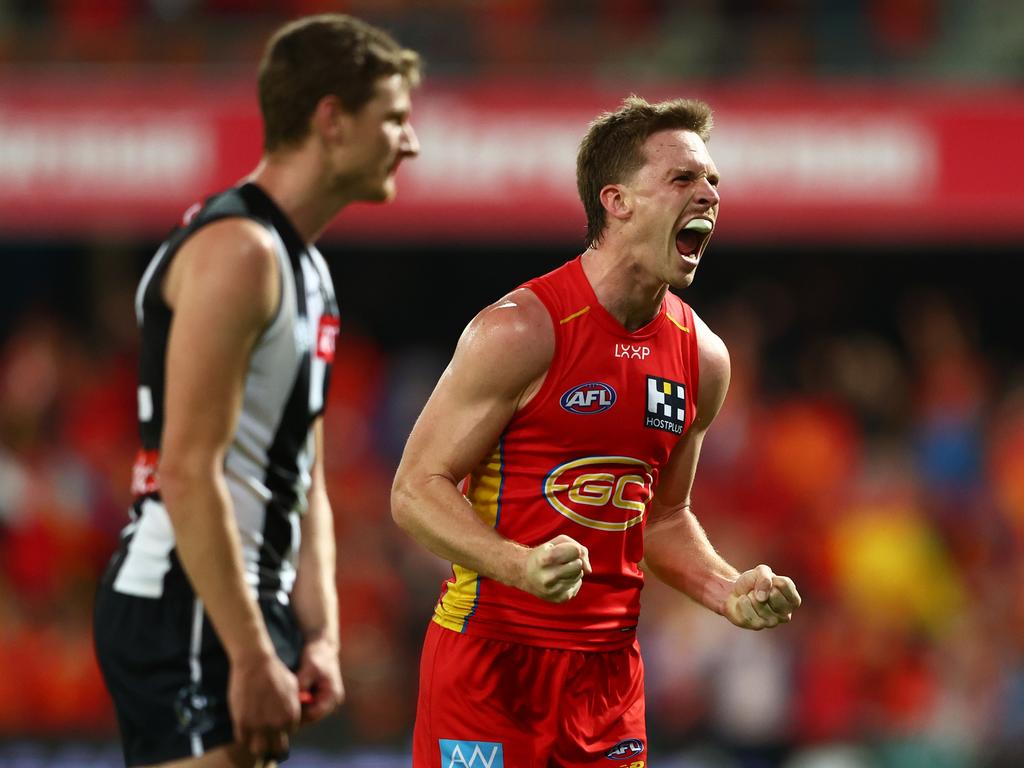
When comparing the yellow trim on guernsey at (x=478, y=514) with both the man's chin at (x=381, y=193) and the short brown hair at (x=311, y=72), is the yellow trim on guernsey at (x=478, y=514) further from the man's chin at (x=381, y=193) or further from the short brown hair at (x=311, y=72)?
the short brown hair at (x=311, y=72)

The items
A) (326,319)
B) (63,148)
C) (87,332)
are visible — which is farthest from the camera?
(87,332)

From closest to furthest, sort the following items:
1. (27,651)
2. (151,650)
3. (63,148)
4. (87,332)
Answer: (151,650)
(27,651)
(63,148)
(87,332)

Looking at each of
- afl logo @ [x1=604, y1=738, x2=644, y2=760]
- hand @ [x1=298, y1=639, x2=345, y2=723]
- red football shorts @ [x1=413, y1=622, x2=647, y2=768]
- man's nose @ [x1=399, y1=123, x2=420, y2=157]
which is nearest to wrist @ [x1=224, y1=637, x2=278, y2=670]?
hand @ [x1=298, y1=639, x2=345, y2=723]

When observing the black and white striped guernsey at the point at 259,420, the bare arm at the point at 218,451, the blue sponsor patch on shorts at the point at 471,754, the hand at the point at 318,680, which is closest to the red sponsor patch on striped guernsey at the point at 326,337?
the black and white striped guernsey at the point at 259,420

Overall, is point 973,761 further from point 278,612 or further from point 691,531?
point 278,612

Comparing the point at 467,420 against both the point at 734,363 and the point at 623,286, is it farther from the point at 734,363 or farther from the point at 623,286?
the point at 734,363

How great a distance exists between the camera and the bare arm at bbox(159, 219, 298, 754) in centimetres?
305

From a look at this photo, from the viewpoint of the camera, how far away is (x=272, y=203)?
3383mm

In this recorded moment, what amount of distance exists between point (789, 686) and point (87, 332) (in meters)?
6.85

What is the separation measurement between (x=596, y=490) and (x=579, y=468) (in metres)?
0.06

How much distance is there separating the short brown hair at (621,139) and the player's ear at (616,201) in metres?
0.02

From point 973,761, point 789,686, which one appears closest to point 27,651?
point 789,686

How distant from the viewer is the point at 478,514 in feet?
11.4

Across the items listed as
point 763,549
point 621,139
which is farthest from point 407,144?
point 763,549
